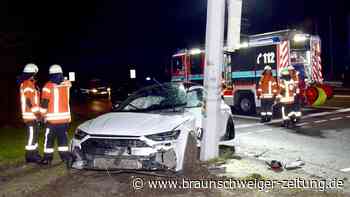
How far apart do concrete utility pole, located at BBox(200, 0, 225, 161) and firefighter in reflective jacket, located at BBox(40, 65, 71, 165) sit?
242cm

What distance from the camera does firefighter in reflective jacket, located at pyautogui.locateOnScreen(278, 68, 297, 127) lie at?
39.9ft

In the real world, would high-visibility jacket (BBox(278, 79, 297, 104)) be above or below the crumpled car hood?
above

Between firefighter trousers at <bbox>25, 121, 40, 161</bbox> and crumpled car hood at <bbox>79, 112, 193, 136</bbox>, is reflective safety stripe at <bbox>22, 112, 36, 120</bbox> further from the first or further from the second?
crumpled car hood at <bbox>79, 112, 193, 136</bbox>

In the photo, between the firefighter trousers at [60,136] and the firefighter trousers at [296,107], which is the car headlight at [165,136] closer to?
the firefighter trousers at [60,136]

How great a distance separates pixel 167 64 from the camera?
20344 millimetres

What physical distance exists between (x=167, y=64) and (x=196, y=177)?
14.1 meters

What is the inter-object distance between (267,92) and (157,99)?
5849mm

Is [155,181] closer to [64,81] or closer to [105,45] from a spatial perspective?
[64,81]

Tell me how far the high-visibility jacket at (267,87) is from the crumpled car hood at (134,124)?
20.7 ft

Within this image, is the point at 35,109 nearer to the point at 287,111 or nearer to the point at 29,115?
the point at 29,115

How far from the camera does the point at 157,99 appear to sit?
7.89 m

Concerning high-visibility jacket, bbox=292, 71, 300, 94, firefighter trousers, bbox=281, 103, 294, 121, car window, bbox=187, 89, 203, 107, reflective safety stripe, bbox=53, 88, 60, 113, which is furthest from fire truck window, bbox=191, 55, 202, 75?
reflective safety stripe, bbox=53, 88, 60, 113

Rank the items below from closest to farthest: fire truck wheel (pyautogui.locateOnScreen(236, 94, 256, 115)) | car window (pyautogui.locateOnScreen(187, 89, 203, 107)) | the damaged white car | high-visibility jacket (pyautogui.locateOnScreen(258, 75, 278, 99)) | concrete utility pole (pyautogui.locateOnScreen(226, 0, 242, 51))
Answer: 1. the damaged white car
2. concrete utility pole (pyautogui.locateOnScreen(226, 0, 242, 51))
3. car window (pyautogui.locateOnScreen(187, 89, 203, 107))
4. high-visibility jacket (pyautogui.locateOnScreen(258, 75, 278, 99))
5. fire truck wheel (pyautogui.locateOnScreen(236, 94, 256, 115))

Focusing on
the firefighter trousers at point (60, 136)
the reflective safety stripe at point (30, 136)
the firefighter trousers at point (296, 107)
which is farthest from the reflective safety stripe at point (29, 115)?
the firefighter trousers at point (296, 107)
